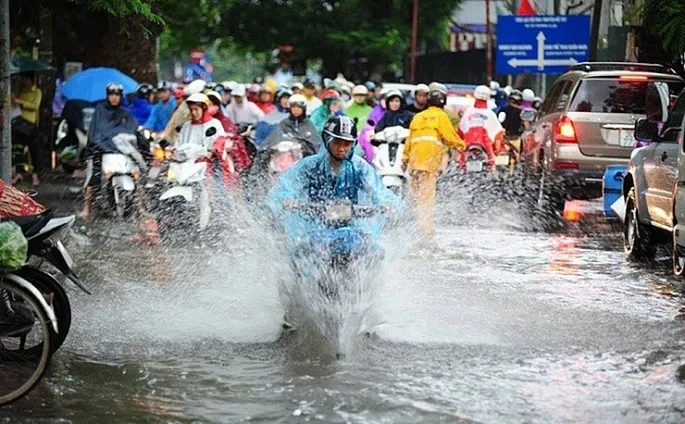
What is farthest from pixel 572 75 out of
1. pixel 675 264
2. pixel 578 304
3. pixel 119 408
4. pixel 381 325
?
pixel 119 408

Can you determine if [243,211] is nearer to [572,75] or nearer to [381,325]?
[572,75]

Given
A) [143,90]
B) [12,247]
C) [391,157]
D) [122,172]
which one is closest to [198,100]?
[122,172]

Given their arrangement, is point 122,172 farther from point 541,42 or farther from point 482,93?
point 541,42

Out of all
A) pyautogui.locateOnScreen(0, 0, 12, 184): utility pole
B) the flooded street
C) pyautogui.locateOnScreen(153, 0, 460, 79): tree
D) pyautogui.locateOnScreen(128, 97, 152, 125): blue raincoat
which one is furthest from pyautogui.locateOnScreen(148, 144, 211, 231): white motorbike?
pyautogui.locateOnScreen(153, 0, 460, 79): tree

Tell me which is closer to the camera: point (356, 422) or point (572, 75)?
point (356, 422)

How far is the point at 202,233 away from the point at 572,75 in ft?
16.7

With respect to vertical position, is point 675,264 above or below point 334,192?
below

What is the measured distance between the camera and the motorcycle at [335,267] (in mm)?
8836

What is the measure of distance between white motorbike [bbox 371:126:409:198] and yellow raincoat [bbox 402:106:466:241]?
0.34m

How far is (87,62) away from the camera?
29281 mm

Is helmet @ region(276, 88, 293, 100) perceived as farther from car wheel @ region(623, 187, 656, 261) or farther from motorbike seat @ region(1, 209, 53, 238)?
motorbike seat @ region(1, 209, 53, 238)

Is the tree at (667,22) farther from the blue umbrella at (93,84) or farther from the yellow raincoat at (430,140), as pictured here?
the blue umbrella at (93,84)

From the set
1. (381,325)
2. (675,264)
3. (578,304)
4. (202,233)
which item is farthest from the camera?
(202,233)

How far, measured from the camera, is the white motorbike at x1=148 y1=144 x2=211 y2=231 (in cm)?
1667
